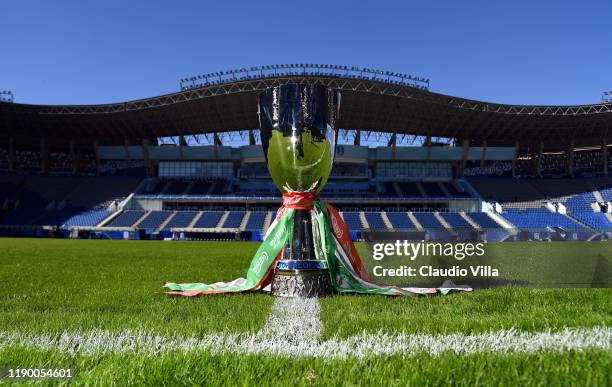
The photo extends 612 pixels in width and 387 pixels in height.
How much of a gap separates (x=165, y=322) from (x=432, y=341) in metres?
2.00

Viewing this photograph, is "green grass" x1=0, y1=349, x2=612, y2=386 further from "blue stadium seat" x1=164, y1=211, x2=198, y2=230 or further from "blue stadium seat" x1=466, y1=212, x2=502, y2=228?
"blue stadium seat" x1=466, y1=212, x2=502, y2=228

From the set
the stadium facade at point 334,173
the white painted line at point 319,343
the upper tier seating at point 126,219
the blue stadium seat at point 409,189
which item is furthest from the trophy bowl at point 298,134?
the blue stadium seat at point 409,189

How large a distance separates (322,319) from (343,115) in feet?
125

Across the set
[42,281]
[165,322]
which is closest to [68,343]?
[165,322]

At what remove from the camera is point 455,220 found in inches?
1486

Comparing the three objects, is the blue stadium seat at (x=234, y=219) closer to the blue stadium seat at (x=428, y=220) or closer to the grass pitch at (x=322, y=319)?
the blue stadium seat at (x=428, y=220)

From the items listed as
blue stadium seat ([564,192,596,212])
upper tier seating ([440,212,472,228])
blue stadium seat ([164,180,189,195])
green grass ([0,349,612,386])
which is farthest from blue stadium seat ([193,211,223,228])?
green grass ([0,349,612,386])

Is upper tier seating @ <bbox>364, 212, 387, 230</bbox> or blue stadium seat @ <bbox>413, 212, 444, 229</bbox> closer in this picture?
blue stadium seat @ <bbox>413, 212, 444, 229</bbox>

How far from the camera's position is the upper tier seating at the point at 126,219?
37537 mm

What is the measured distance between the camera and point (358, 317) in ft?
11.0

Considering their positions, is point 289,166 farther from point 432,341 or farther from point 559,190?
point 559,190

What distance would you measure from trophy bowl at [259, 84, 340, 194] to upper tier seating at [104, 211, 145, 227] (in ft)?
119

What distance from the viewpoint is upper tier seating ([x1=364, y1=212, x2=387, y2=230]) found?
120ft

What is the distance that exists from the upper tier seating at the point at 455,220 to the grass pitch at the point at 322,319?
3276 cm
